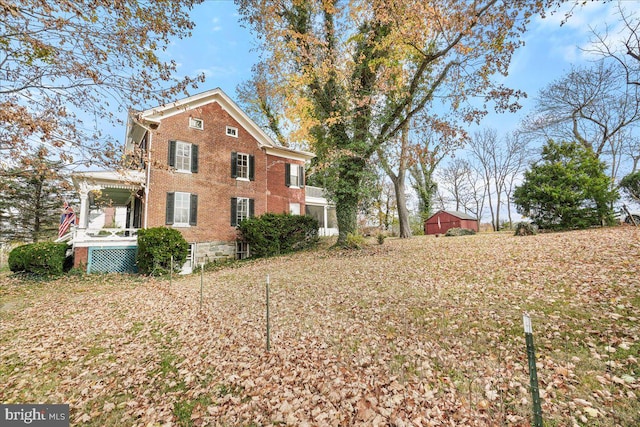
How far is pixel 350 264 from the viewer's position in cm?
1018

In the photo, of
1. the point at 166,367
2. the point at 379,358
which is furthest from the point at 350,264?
the point at 166,367

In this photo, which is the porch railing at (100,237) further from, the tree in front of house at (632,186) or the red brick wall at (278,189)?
the tree in front of house at (632,186)

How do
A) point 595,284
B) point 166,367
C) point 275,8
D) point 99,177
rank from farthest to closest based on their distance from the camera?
point 99,177, point 275,8, point 595,284, point 166,367

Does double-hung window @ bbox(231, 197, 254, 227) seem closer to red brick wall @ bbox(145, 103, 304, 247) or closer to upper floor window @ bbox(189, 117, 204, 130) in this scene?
red brick wall @ bbox(145, 103, 304, 247)

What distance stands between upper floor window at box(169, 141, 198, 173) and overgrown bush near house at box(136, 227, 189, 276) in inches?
148

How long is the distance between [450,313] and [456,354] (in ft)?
4.69

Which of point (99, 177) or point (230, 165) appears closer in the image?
point (99, 177)

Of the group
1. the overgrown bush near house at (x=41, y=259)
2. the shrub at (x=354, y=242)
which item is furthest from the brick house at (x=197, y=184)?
the shrub at (x=354, y=242)

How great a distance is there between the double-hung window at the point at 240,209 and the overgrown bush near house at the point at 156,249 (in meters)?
3.86

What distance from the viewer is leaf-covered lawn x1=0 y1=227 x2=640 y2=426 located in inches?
119

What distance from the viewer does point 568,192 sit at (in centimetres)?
1336

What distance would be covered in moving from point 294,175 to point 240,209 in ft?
15.5

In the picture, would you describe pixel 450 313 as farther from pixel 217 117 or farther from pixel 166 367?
pixel 217 117

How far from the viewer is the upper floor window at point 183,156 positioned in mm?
13969
